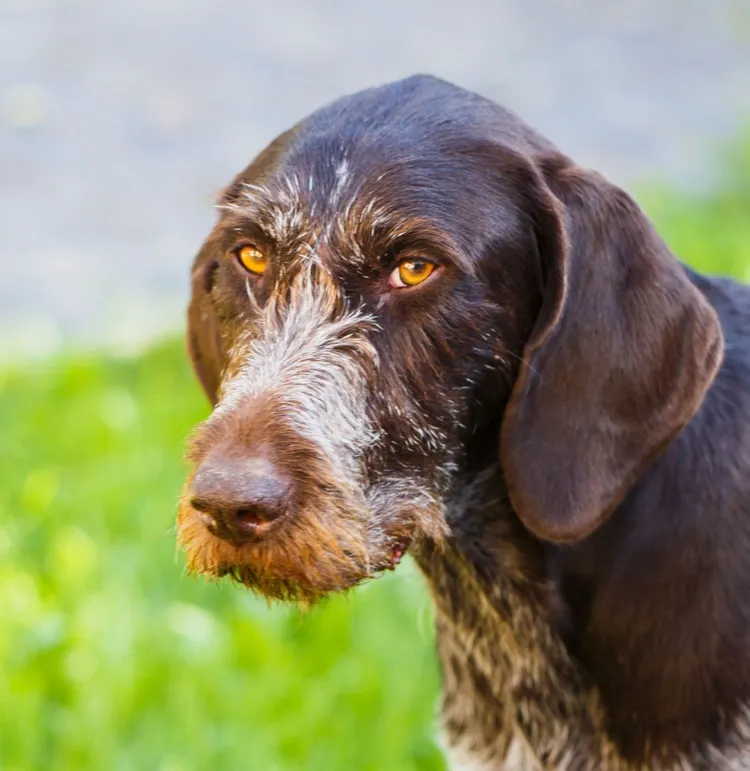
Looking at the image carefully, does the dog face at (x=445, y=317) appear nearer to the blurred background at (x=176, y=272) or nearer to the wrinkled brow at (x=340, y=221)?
the wrinkled brow at (x=340, y=221)

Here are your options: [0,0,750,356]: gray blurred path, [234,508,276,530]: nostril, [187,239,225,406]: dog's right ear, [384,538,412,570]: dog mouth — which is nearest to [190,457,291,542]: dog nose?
[234,508,276,530]: nostril

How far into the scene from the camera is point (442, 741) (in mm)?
3379

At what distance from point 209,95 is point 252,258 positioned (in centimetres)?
676

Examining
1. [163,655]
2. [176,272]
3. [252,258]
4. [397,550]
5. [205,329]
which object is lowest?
[176,272]

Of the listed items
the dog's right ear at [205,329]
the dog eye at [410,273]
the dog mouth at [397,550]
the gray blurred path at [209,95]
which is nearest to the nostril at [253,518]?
the dog mouth at [397,550]

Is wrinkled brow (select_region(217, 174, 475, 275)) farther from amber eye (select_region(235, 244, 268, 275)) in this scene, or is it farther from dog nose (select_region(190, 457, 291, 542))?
dog nose (select_region(190, 457, 291, 542))

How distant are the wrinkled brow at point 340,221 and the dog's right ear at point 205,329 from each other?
35cm

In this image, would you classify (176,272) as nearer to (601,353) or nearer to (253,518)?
(601,353)

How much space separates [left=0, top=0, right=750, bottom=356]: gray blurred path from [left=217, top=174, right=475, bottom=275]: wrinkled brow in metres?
3.91

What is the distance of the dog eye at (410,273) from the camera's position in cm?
261

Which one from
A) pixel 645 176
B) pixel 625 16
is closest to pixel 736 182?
pixel 645 176

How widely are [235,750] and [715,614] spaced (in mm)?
1567

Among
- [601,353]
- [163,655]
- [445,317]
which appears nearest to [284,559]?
[445,317]

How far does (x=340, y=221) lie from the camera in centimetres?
263
